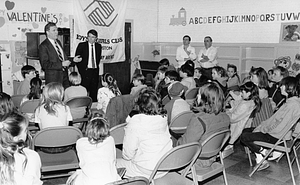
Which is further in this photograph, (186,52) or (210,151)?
(186,52)

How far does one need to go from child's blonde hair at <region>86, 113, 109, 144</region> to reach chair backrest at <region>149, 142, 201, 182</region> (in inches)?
17.2

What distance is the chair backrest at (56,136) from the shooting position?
280 cm

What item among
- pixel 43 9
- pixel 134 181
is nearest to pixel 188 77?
pixel 43 9

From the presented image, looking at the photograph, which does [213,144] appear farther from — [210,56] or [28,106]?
[210,56]

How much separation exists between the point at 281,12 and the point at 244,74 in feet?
5.73

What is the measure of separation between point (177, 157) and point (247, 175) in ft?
5.76

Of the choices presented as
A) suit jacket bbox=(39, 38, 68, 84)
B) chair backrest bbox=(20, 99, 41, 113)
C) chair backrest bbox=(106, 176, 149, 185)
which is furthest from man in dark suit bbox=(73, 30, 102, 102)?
chair backrest bbox=(106, 176, 149, 185)

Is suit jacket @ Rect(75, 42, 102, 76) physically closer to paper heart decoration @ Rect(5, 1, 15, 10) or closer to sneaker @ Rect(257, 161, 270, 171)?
paper heart decoration @ Rect(5, 1, 15, 10)

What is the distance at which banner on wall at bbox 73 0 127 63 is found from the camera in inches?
304

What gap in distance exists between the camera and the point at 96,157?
227 cm

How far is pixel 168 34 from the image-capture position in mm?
10117

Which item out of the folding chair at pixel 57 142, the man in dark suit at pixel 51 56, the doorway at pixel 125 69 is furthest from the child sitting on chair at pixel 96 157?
the doorway at pixel 125 69

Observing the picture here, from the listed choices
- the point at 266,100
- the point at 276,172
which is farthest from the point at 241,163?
the point at 266,100

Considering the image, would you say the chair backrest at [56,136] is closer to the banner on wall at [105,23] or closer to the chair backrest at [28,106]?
the chair backrest at [28,106]
